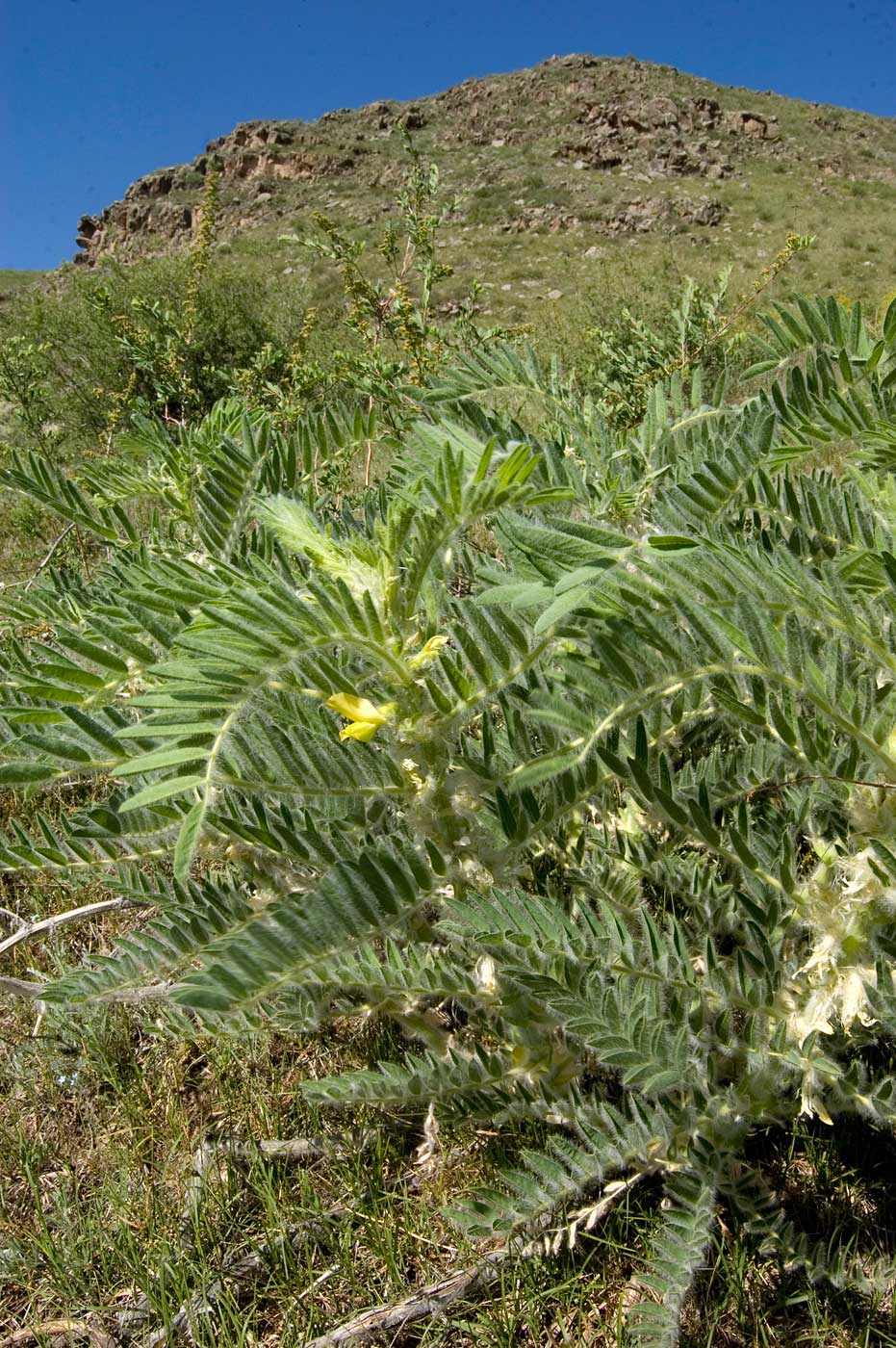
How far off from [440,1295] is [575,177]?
3726cm

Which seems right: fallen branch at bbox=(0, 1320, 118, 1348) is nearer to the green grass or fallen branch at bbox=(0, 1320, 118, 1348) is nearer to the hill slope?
the green grass

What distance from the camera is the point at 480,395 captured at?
4.86 ft

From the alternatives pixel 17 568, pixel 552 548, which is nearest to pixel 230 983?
pixel 552 548

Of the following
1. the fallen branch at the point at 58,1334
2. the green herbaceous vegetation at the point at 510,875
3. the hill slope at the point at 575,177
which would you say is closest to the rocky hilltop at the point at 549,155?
the hill slope at the point at 575,177

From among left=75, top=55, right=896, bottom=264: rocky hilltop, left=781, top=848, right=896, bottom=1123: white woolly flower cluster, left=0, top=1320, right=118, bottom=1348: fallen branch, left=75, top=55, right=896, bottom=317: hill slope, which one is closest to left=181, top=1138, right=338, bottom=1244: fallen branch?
left=0, top=1320, right=118, bottom=1348: fallen branch

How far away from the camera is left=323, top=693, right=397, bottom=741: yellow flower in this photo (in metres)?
0.83

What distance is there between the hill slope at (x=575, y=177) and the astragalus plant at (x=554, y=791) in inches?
674

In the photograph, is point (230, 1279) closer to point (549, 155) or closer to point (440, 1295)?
point (440, 1295)

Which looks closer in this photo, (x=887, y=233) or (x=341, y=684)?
(x=341, y=684)

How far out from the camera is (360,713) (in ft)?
2.82

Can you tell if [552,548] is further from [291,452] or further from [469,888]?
[291,452]

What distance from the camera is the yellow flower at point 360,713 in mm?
833

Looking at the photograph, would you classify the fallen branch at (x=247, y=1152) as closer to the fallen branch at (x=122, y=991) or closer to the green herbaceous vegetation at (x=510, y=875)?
the green herbaceous vegetation at (x=510, y=875)

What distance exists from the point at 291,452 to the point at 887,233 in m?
25.6
